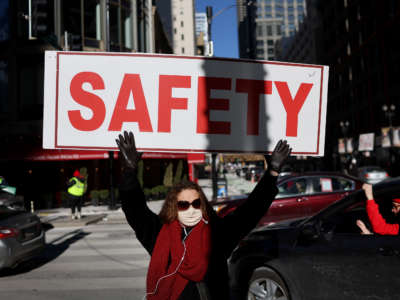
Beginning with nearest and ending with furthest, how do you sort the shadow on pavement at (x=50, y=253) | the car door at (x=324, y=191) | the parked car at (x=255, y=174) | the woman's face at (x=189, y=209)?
the woman's face at (x=189, y=209) < the shadow on pavement at (x=50, y=253) < the car door at (x=324, y=191) < the parked car at (x=255, y=174)

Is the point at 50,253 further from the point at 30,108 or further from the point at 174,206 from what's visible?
the point at 30,108

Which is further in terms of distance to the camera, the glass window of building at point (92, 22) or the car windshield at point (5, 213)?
the glass window of building at point (92, 22)

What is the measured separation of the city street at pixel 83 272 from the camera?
6.03 m

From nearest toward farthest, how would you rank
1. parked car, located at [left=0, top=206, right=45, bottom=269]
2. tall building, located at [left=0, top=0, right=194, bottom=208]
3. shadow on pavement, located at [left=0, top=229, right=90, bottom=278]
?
parked car, located at [left=0, top=206, right=45, bottom=269]
shadow on pavement, located at [left=0, top=229, right=90, bottom=278]
tall building, located at [left=0, top=0, right=194, bottom=208]

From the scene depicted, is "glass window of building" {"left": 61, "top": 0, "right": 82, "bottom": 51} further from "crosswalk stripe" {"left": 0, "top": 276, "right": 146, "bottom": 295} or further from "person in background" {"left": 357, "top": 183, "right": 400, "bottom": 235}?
"person in background" {"left": 357, "top": 183, "right": 400, "bottom": 235}

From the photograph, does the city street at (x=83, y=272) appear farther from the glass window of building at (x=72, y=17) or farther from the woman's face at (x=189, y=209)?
the glass window of building at (x=72, y=17)

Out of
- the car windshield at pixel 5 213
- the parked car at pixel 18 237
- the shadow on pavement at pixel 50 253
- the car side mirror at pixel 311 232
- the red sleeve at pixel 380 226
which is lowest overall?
the shadow on pavement at pixel 50 253

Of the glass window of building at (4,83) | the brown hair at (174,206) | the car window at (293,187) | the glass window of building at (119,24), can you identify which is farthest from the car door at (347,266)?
the glass window of building at (119,24)

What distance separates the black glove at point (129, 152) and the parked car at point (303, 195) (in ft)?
21.4

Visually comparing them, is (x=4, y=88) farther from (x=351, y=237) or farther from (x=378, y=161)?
(x=378, y=161)

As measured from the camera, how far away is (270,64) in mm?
3088

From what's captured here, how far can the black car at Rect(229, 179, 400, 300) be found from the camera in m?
3.84

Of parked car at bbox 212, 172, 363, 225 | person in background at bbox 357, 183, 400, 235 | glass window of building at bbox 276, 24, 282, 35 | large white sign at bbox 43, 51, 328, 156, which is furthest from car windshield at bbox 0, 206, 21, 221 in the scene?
glass window of building at bbox 276, 24, 282, 35

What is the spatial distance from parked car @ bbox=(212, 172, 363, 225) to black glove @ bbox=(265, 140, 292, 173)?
6.27m
